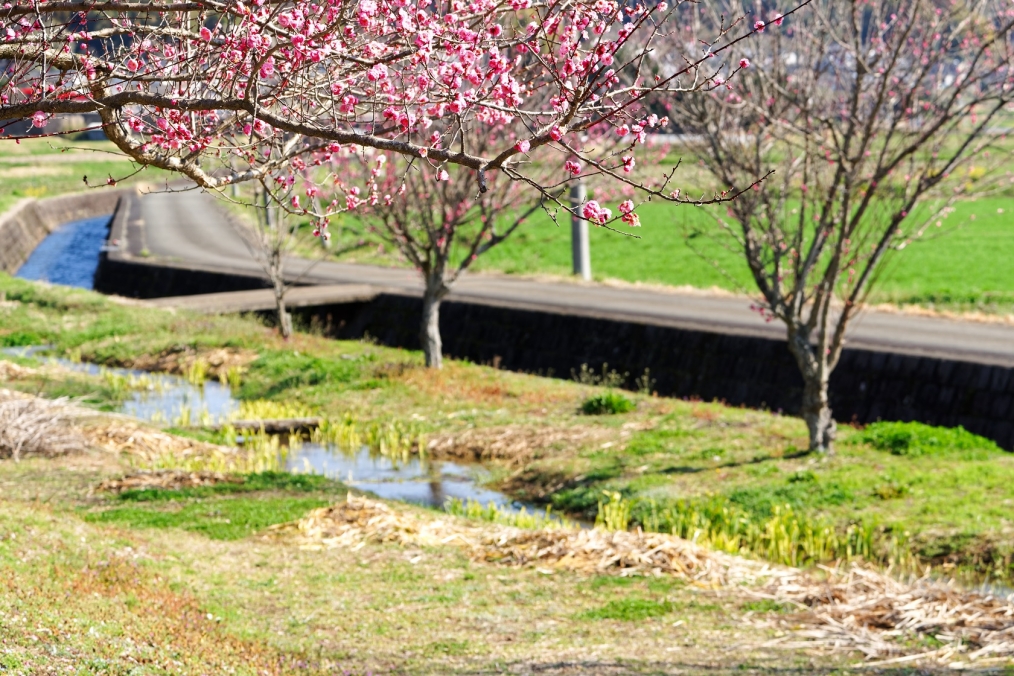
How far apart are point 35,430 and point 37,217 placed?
165ft

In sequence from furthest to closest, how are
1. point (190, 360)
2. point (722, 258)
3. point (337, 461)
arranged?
point (722, 258) < point (190, 360) < point (337, 461)

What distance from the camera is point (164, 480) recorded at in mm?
13750

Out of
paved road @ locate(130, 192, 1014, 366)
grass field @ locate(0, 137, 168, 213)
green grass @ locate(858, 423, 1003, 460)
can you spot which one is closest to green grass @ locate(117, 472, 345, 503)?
green grass @ locate(858, 423, 1003, 460)

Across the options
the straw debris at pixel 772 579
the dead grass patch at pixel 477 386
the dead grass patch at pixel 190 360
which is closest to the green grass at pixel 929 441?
the straw debris at pixel 772 579

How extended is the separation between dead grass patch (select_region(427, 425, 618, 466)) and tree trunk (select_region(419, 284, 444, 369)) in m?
3.97

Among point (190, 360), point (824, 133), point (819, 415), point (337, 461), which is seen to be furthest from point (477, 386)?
point (824, 133)

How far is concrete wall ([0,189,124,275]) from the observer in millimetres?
48250

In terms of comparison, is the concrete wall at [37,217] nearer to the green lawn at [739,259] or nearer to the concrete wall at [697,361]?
the green lawn at [739,259]

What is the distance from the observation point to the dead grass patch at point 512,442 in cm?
1669

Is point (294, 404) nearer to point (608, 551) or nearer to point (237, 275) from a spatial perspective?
point (608, 551)

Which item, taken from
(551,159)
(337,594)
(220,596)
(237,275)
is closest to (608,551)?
(337,594)

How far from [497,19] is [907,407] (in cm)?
1161

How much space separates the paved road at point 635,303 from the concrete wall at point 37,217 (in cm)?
470

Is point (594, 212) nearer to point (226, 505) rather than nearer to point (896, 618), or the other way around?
point (896, 618)
